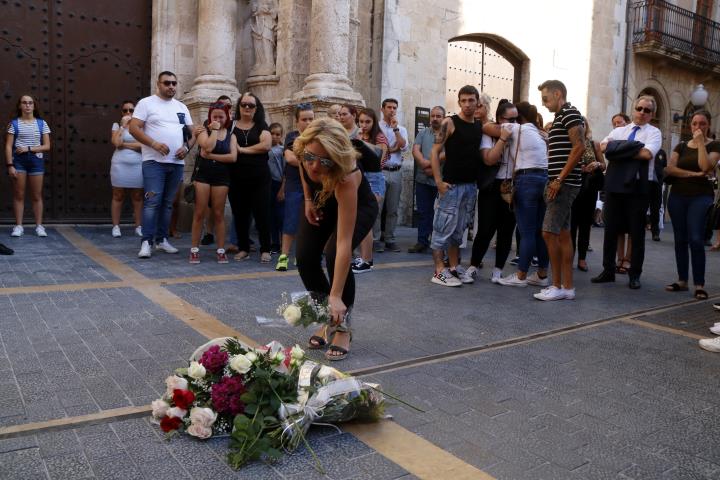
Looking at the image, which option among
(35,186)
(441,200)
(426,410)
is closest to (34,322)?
(426,410)

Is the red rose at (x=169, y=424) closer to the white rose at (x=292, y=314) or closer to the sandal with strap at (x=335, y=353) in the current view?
the white rose at (x=292, y=314)

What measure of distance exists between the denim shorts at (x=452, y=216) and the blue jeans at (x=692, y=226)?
205 cm

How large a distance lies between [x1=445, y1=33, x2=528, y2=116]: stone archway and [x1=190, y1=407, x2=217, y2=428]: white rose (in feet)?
38.0

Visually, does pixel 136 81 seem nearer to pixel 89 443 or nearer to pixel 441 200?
pixel 441 200

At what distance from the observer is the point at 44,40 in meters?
9.91

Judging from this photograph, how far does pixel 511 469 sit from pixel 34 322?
345 centimetres

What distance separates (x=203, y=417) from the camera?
113 inches

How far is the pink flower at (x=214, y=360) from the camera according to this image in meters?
3.04

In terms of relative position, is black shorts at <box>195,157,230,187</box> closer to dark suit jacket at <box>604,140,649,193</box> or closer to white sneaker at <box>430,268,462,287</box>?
white sneaker at <box>430,268,462,287</box>

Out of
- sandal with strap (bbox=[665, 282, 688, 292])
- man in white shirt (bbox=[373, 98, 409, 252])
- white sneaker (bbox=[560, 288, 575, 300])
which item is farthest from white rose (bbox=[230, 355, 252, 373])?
man in white shirt (bbox=[373, 98, 409, 252])

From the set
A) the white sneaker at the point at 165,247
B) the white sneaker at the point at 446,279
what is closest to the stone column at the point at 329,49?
the white sneaker at the point at 165,247

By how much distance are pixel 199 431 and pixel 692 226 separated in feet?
18.4

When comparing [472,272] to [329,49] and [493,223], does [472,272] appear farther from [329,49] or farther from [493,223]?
[329,49]

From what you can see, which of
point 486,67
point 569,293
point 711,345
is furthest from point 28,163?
point 486,67
